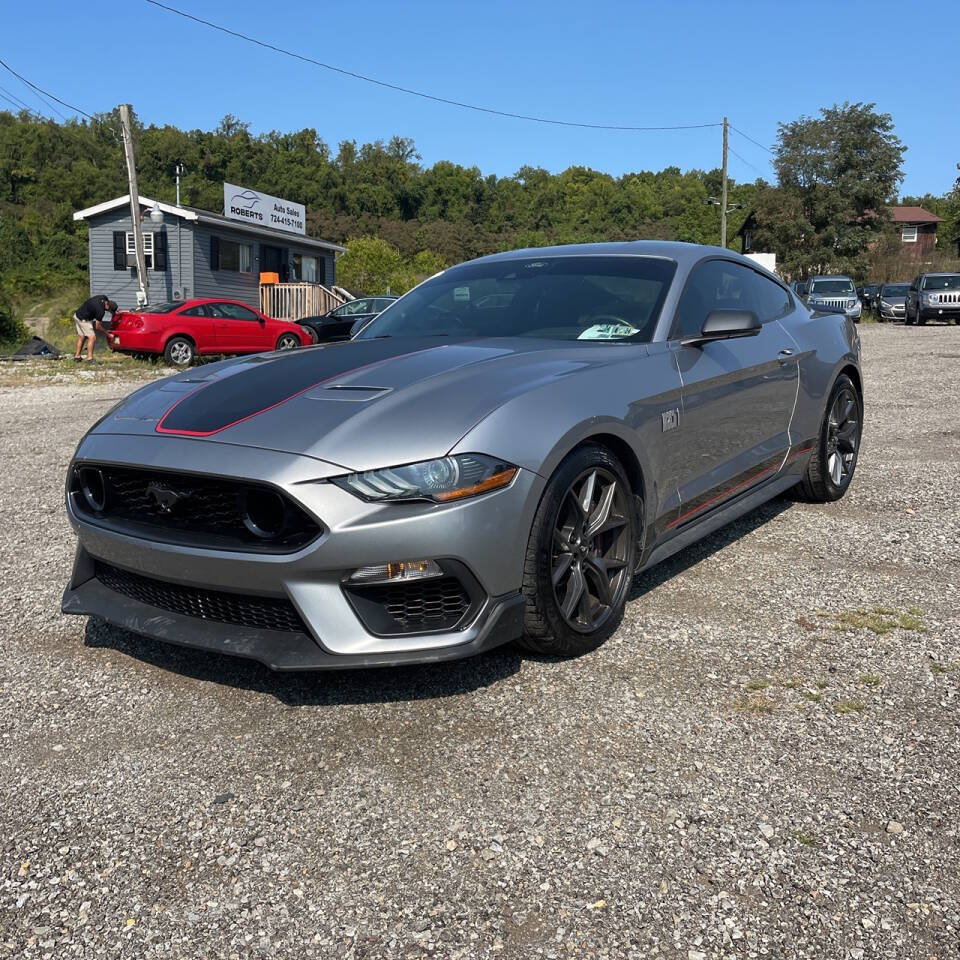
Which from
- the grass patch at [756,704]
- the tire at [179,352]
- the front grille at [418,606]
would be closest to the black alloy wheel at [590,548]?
the front grille at [418,606]

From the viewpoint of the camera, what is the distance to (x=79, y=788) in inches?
99.2

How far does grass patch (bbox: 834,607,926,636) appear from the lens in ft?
11.7

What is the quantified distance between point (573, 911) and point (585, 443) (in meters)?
1.57

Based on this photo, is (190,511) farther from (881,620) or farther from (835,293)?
(835,293)

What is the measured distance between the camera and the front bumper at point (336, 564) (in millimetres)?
2635

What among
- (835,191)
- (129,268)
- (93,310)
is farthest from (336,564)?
(835,191)

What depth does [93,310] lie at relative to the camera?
1823 cm

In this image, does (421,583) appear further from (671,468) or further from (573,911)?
(671,468)

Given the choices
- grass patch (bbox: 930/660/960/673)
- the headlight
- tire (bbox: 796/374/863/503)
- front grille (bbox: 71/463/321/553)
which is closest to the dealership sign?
tire (bbox: 796/374/863/503)

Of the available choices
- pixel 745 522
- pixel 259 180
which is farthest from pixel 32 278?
pixel 745 522

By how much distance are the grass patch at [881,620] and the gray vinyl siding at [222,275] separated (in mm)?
31116

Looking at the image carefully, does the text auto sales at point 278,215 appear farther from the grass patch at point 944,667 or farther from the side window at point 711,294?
the grass patch at point 944,667

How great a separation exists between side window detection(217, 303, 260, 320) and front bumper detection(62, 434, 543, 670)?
59.0 ft

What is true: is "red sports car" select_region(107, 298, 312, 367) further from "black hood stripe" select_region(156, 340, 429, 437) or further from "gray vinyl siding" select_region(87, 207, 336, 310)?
"black hood stripe" select_region(156, 340, 429, 437)
